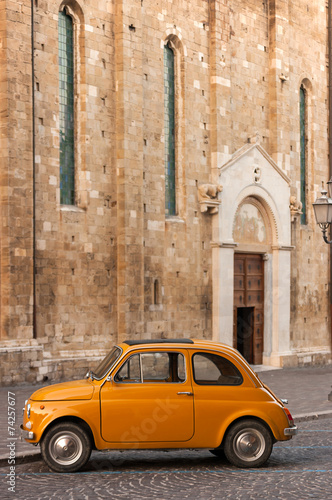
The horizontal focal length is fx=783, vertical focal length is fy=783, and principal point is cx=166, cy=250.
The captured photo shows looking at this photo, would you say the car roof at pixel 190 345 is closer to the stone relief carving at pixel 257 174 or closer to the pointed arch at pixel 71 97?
the pointed arch at pixel 71 97

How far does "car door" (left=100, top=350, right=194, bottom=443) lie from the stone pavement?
1.63 meters

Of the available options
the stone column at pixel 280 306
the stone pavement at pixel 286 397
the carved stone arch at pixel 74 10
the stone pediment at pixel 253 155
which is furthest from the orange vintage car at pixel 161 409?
the stone column at pixel 280 306

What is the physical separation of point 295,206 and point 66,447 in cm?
1823

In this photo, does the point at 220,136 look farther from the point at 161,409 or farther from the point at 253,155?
the point at 161,409

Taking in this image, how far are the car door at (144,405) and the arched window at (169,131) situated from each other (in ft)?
42.8

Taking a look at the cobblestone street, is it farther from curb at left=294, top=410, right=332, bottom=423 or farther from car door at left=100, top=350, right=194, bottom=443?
curb at left=294, top=410, right=332, bottom=423

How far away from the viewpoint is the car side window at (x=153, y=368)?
9.48m

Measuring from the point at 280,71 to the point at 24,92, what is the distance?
427 inches

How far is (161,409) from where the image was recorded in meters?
9.30

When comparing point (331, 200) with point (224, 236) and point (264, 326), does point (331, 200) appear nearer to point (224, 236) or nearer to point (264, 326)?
point (224, 236)

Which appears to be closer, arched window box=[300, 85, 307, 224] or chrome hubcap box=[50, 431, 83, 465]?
chrome hubcap box=[50, 431, 83, 465]

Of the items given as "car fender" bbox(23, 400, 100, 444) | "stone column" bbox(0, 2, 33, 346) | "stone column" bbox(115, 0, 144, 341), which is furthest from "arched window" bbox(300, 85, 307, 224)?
"car fender" bbox(23, 400, 100, 444)

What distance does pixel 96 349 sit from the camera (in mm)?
19828

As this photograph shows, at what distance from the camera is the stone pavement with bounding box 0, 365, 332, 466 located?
35.0ft
